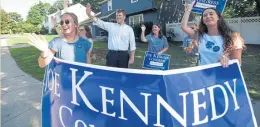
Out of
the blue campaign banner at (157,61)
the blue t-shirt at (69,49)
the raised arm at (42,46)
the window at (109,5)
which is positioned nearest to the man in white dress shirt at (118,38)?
the blue campaign banner at (157,61)

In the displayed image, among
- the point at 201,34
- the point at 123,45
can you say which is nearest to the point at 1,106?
the point at 123,45

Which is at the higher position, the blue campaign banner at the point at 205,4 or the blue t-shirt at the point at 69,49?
the blue campaign banner at the point at 205,4

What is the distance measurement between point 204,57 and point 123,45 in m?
3.42

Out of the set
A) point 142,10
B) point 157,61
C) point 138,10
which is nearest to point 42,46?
point 157,61

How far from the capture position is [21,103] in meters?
6.54

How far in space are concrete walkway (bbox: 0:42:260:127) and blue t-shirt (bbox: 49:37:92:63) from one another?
2.27m

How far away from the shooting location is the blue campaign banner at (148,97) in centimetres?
191

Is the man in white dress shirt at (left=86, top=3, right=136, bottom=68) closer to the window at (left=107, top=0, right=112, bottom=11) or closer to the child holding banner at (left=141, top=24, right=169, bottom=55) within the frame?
the child holding banner at (left=141, top=24, right=169, bottom=55)

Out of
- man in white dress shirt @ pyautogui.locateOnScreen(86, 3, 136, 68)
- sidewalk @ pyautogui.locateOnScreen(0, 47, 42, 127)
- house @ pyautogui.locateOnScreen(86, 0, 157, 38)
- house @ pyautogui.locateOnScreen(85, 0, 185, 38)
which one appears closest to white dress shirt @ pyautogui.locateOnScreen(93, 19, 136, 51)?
man in white dress shirt @ pyautogui.locateOnScreen(86, 3, 136, 68)

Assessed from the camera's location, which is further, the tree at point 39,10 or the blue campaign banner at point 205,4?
the tree at point 39,10

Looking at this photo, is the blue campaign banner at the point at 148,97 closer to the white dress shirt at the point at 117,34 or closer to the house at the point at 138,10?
the white dress shirt at the point at 117,34

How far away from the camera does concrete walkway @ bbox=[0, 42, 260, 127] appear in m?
5.27

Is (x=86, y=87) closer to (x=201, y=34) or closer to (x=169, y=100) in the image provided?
(x=169, y=100)

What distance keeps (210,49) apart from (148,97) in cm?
135
